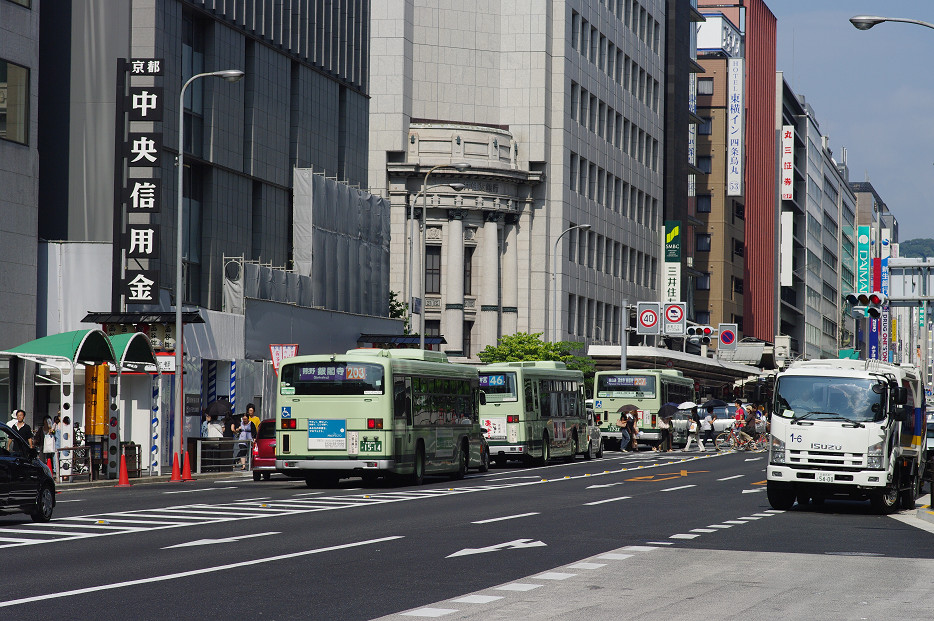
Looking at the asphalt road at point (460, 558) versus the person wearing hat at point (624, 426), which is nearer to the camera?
the asphalt road at point (460, 558)

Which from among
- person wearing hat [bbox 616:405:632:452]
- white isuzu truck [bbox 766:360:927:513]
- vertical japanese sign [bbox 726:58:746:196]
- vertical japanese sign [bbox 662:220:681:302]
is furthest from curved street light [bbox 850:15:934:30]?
vertical japanese sign [bbox 726:58:746:196]

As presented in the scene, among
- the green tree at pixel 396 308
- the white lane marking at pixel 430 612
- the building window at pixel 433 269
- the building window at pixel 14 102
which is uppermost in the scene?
the building window at pixel 14 102

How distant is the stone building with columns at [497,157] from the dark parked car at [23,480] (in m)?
50.1

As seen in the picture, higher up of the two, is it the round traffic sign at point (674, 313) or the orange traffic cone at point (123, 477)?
the round traffic sign at point (674, 313)

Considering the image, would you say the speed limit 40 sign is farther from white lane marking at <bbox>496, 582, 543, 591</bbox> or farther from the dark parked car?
white lane marking at <bbox>496, 582, 543, 591</bbox>

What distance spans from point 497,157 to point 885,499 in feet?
177

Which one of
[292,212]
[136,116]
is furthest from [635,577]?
[292,212]

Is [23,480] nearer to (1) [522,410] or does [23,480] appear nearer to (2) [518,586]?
(2) [518,586]

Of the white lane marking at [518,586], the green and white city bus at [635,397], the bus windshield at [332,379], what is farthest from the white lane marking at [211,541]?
the green and white city bus at [635,397]

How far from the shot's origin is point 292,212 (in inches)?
1986

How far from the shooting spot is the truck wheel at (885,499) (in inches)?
907

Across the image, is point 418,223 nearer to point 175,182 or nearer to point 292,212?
point 292,212

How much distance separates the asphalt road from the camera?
1136cm

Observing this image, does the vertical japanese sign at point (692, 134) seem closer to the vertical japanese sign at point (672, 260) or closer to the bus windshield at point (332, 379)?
the vertical japanese sign at point (672, 260)
